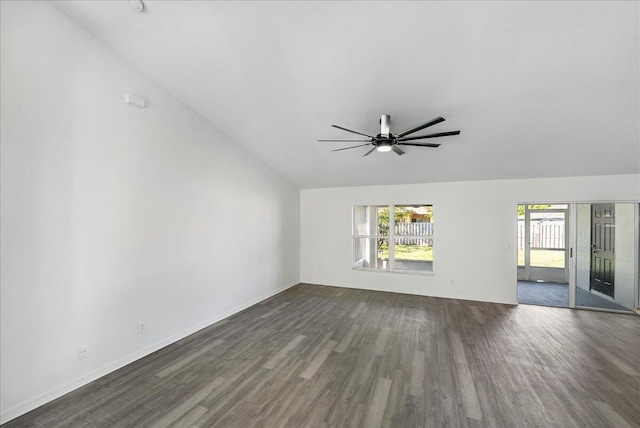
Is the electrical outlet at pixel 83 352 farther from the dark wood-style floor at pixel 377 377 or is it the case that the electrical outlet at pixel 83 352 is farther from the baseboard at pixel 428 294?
the baseboard at pixel 428 294

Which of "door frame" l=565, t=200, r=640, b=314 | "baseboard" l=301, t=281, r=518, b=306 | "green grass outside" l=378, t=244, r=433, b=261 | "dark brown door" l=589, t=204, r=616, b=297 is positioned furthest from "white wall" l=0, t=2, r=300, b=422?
"dark brown door" l=589, t=204, r=616, b=297

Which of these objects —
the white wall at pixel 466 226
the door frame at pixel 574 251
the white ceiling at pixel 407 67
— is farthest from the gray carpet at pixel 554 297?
the white ceiling at pixel 407 67

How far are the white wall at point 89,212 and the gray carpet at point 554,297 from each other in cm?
631

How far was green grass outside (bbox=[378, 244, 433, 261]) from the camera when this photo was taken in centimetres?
607

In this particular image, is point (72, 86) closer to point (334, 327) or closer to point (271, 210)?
point (271, 210)

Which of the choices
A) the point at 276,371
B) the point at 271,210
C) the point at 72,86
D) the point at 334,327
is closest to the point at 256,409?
the point at 276,371

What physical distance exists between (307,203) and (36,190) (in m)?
5.18

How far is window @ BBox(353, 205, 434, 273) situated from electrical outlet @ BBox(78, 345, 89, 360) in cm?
505

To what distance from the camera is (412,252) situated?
6211 millimetres

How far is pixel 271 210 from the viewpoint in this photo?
5.80 m

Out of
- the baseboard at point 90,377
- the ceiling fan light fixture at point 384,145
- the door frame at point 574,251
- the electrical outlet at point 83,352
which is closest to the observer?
the baseboard at point 90,377

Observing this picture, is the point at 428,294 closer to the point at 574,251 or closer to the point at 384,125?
the point at 574,251

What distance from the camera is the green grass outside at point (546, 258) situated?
22.2ft

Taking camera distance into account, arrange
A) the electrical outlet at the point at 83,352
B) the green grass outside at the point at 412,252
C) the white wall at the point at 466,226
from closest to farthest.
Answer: the electrical outlet at the point at 83,352, the white wall at the point at 466,226, the green grass outside at the point at 412,252
